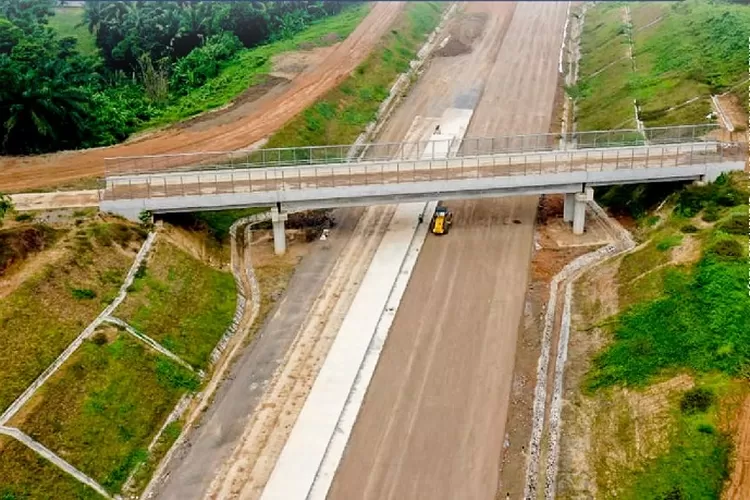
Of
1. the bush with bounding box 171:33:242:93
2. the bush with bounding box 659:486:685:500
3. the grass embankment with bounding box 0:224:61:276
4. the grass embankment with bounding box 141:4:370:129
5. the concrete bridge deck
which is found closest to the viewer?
the bush with bounding box 659:486:685:500

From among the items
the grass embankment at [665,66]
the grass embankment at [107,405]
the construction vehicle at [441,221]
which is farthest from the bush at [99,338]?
the grass embankment at [665,66]

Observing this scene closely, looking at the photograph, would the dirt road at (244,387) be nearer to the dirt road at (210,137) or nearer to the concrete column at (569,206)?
the concrete column at (569,206)

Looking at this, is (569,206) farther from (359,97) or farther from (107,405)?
(107,405)

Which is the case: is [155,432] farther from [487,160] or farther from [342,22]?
[342,22]

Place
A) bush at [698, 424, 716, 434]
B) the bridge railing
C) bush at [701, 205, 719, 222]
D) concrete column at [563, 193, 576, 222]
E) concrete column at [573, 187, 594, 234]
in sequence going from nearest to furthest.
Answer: bush at [698, 424, 716, 434] < bush at [701, 205, 719, 222] < concrete column at [573, 187, 594, 234] < the bridge railing < concrete column at [563, 193, 576, 222]

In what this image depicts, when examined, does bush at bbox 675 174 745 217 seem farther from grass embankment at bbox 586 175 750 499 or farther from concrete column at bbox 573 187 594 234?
concrete column at bbox 573 187 594 234

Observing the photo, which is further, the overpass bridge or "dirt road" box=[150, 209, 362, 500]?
the overpass bridge

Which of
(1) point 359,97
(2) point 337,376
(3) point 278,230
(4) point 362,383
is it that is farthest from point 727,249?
(1) point 359,97

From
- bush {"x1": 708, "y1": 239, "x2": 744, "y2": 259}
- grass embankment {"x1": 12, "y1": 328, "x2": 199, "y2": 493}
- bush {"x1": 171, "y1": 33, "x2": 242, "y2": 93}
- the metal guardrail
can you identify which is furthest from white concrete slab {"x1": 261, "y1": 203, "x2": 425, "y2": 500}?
bush {"x1": 171, "y1": 33, "x2": 242, "y2": 93}
